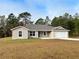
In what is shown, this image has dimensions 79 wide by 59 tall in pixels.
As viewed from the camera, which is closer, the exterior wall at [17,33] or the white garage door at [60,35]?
the exterior wall at [17,33]

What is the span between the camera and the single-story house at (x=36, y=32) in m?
46.0

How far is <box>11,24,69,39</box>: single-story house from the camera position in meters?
46.0

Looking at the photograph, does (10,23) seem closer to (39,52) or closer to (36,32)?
(36,32)

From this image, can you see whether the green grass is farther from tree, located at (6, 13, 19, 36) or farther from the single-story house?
tree, located at (6, 13, 19, 36)

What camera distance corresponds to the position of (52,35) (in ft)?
167

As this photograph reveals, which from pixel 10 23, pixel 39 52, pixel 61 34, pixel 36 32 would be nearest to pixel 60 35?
pixel 61 34

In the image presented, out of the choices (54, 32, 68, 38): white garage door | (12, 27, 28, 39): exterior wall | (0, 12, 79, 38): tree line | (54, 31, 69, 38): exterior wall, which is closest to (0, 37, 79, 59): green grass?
(12, 27, 28, 39): exterior wall

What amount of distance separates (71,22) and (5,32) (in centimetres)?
2430

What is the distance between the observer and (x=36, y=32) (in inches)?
1919

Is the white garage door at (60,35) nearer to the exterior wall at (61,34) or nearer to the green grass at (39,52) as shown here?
the exterior wall at (61,34)

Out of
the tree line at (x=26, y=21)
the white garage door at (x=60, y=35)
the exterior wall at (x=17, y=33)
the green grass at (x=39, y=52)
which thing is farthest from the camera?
the tree line at (x=26, y=21)

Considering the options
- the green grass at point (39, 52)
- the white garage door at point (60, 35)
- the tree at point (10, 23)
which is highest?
the tree at point (10, 23)

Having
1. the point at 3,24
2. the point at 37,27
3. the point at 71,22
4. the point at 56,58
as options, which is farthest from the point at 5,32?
the point at 56,58

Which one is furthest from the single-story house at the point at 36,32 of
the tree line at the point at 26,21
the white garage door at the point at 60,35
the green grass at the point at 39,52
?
the green grass at the point at 39,52
